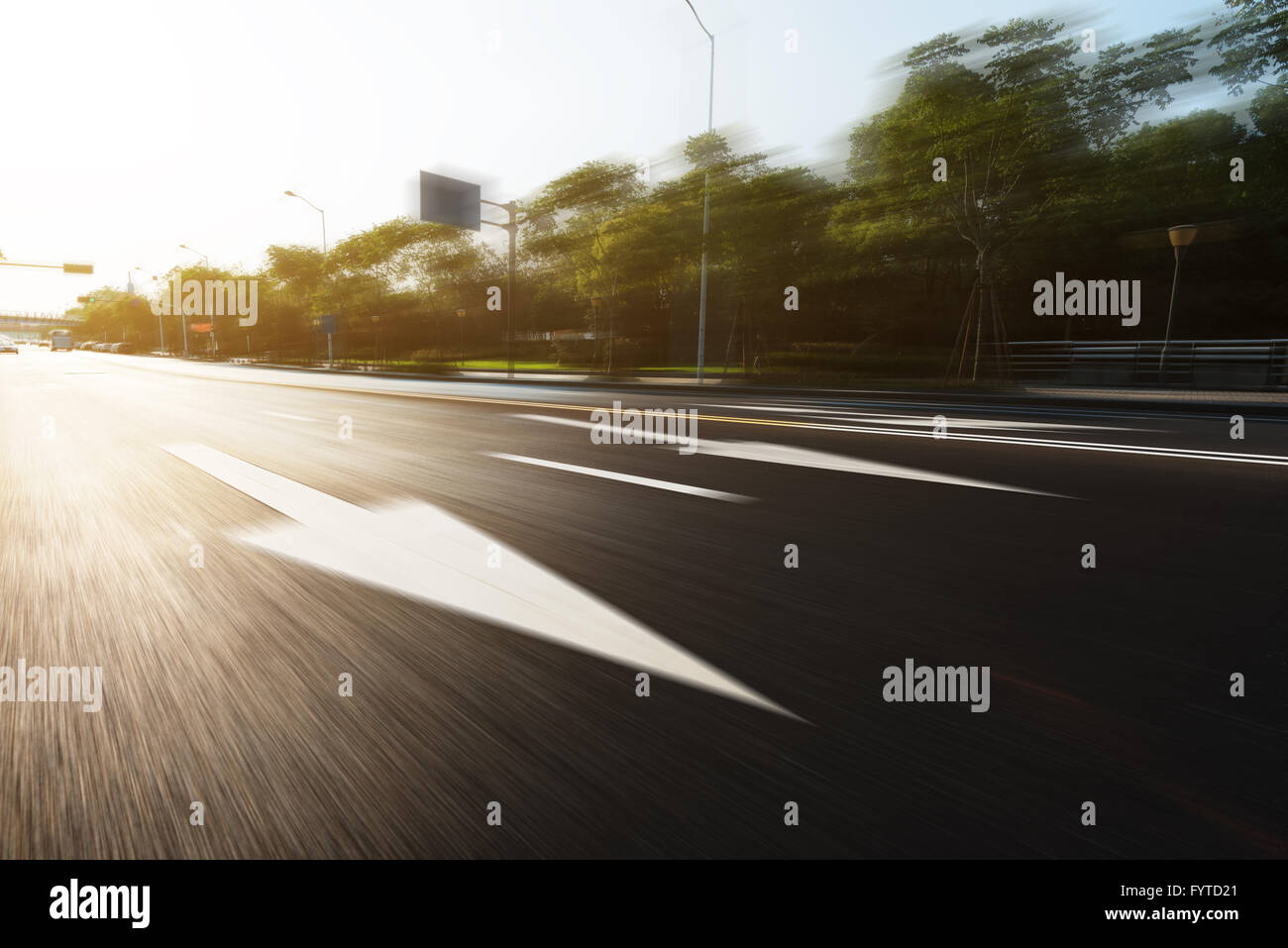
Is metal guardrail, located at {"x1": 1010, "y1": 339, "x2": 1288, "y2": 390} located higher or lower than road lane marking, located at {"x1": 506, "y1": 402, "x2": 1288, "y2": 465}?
higher

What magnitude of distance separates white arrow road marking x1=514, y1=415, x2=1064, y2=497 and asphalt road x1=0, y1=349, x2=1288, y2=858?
131mm

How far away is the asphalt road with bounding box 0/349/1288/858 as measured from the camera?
4.97ft

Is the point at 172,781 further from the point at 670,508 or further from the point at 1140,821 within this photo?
the point at 670,508

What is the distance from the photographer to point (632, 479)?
5.47 m

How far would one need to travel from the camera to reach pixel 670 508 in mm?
4469

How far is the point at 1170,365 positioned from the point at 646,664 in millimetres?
23650

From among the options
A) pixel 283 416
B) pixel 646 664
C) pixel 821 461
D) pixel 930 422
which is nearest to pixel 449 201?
pixel 283 416

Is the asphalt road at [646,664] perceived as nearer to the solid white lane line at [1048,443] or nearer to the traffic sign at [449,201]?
the solid white lane line at [1048,443]

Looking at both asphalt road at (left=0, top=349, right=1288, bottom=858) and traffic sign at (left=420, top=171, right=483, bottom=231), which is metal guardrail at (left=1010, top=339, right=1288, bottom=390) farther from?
traffic sign at (left=420, top=171, right=483, bottom=231)

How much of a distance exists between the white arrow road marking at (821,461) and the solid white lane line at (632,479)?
1.37m

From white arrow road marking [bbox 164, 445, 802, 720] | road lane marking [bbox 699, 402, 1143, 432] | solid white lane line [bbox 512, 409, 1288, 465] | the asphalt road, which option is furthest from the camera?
road lane marking [bbox 699, 402, 1143, 432]

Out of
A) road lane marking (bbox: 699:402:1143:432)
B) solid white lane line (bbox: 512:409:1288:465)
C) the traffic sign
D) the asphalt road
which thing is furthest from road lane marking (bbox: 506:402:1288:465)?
the traffic sign
